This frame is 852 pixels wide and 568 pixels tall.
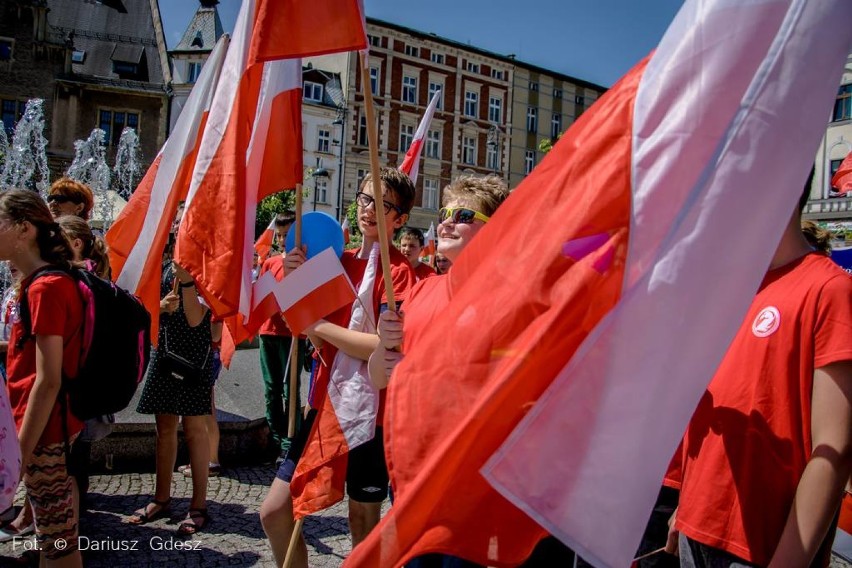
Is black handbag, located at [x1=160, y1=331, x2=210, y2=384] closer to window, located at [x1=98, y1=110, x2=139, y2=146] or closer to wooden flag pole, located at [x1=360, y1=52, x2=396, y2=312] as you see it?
wooden flag pole, located at [x1=360, y1=52, x2=396, y2=312]

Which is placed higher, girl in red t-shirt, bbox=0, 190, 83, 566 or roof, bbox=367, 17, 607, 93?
roof, bbox=367, 17, 607, 93

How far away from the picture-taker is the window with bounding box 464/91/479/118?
47.8m

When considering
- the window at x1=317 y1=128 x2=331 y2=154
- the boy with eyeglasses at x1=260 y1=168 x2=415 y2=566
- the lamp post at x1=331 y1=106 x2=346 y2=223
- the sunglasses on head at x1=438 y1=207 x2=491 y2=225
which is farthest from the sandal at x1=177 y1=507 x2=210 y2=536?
the window at x1=317 y1=128 x2=331 y2=154

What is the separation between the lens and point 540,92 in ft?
168

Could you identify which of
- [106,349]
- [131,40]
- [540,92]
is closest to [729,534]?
[106,349]

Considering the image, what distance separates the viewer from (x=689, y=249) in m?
1.60

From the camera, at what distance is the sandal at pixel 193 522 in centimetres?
421

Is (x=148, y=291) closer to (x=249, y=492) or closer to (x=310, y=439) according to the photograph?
(x=310, y=439)

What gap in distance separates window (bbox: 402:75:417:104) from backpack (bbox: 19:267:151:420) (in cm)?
4387

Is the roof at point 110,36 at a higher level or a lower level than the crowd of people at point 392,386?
higher

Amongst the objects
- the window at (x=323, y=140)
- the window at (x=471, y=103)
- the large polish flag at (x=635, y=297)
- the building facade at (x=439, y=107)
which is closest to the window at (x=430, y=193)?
the building facade at (x=439, y=107)

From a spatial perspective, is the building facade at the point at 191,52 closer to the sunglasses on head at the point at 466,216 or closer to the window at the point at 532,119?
the window at the point at 532,119

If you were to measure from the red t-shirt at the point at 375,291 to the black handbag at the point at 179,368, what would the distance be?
163cm

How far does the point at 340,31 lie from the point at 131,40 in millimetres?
41206
